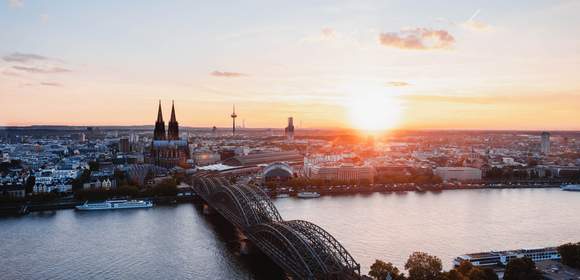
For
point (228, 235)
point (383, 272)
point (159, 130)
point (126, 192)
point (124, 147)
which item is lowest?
point (228, 235)

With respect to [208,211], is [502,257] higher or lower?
higher

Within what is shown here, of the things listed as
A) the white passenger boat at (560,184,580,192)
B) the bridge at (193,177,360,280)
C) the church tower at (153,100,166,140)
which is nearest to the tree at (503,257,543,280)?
the bridge at (193,177,360,280)

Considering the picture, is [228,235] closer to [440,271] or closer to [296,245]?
[296,245]

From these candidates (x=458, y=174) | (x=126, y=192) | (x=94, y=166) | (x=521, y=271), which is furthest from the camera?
(x=94, y=166)

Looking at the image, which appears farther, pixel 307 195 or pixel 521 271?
pixel 307 195

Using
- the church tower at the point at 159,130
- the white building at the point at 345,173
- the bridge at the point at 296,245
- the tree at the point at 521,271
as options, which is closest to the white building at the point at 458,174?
the white building at the point at 345,173

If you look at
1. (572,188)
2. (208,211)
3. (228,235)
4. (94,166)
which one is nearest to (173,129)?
(94,166)

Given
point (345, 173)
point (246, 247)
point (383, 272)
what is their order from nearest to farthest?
1. point (383, 272)
2. point (246, 247)
3. point (345, 173)

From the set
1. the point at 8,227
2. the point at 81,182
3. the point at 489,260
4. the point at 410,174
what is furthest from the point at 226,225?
the point at 410,174
